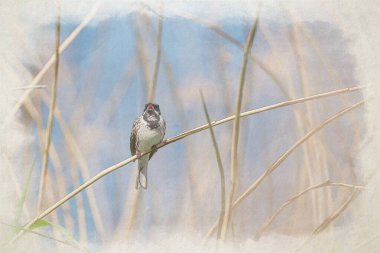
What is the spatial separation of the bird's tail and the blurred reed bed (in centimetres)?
3

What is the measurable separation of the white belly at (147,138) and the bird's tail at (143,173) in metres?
0.05

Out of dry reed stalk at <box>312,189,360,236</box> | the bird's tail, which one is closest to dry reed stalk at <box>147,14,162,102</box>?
the bird's tail

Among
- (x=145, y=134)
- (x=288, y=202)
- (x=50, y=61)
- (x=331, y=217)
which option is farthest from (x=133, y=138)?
(x=331, y=217)

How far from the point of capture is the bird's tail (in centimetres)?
255

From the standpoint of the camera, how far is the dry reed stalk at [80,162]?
8.23 ft

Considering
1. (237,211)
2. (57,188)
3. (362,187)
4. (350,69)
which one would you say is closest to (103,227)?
(57,188)

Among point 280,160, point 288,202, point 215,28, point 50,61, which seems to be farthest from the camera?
point 215,28

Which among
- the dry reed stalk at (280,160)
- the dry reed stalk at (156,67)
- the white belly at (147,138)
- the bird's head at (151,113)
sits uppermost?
the dry reed stalk at (156,67)

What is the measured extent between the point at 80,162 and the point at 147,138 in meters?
0.33

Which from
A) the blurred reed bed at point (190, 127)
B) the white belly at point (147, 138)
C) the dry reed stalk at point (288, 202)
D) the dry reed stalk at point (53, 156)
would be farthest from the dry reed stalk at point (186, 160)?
the dry reed stalk at point (53, 156)

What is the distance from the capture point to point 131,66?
8.57ft

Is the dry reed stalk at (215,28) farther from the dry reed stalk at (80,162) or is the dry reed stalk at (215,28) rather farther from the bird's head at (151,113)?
the dry reed stalk at (80,162)

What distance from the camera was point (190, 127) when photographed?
2.57m

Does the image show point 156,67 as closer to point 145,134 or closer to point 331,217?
point 145,134
